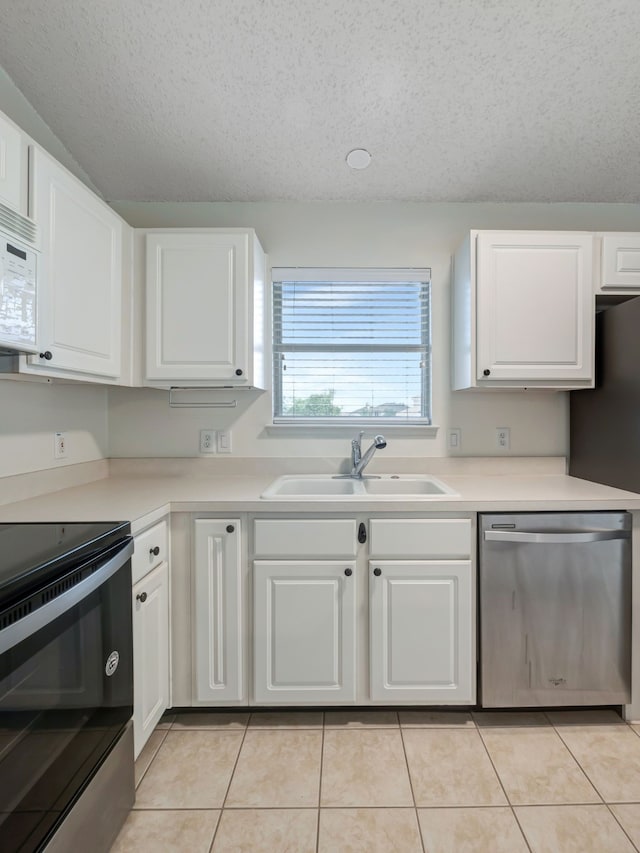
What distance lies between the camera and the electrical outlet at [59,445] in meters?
1.94

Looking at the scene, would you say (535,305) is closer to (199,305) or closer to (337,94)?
(337,94)

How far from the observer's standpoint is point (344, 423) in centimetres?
239

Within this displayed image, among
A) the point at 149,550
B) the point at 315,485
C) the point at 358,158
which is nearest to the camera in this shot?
the point at 149,550

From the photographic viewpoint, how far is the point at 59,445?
1969 mm

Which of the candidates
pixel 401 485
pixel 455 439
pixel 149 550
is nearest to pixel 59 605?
pixel 149 550

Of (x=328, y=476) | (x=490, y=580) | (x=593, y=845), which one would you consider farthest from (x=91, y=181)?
(x=593, y=845)

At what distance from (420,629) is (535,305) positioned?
151 cm

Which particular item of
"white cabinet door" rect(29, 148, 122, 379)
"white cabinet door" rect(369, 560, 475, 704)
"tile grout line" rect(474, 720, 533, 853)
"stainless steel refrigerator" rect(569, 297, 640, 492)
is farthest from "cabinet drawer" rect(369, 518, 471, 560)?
"white cabinet door" rect(29, 148, 122, 379)

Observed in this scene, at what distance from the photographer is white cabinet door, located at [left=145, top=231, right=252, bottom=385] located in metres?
2.02

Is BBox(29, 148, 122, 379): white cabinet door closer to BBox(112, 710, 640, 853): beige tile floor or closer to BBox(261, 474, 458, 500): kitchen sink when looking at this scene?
BBox(261, 474, 458, 500): kitchen sink

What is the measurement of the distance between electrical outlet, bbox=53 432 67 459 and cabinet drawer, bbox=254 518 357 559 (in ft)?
3.19

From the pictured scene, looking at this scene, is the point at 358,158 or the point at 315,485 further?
the point at 315,485

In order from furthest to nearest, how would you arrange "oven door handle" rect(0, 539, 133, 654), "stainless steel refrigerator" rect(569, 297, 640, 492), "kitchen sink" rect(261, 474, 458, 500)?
"kitchen sink" rect(261, 474, 458, 500), "stainless steel refrigerator" rect(569, 297, 640, 492), "oven door handle" rect(0, 539, 133, 654)

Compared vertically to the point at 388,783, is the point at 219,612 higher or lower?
higher
